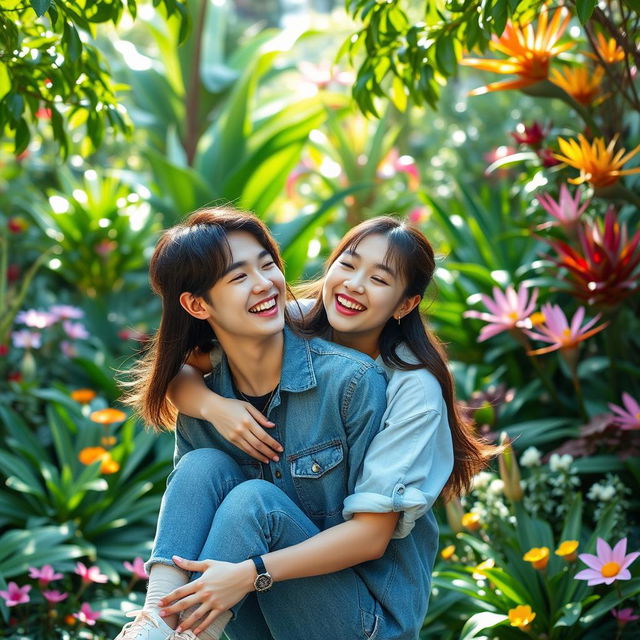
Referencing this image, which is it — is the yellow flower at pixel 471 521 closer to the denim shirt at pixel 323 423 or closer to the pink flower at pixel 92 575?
the denim shirt at pixel 323 423

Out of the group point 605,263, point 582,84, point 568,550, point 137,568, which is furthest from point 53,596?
point 582,84

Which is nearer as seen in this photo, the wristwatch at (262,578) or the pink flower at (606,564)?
the wristwatch at (262,578)

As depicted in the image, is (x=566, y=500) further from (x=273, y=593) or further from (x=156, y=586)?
(x=156, y=586)

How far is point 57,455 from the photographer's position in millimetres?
3631

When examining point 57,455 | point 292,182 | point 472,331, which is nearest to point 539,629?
point 472,331

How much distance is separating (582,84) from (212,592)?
6.89 feet

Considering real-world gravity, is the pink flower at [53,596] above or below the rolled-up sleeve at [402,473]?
below

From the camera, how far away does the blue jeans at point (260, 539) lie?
188 cm

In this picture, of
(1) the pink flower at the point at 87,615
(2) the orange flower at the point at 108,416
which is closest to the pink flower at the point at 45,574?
(1) the pink flower at the point at 87,615

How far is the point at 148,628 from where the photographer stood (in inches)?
72.8

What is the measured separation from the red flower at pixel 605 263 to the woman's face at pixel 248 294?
115cm

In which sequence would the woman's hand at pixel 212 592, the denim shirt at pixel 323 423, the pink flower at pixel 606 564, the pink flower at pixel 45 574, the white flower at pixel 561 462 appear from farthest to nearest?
1. the white flower at pixel 561 462
2. the pink flower at pixel 45 574
3. the pink flower at pixel 606 564
4. the denim shirt at pixel 323 423
5. the woman's hand at pixel 212 592

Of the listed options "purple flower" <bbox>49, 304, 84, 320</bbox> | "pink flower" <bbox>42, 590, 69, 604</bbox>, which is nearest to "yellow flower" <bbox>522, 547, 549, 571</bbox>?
"pink flower" <bbox>42, 590, 69, 604</bbox>

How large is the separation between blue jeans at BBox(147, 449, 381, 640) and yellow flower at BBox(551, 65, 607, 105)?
5.99 ft
